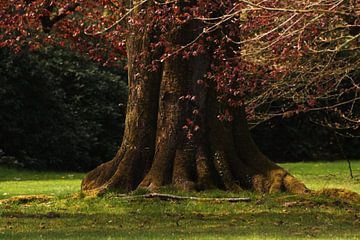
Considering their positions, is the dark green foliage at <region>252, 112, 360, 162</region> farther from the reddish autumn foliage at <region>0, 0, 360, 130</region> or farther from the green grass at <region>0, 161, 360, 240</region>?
the green grass at <region>0, 161, 360, 240</region>

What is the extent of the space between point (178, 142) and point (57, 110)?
13.9 meters

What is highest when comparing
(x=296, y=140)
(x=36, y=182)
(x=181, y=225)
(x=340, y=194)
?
(x=296, y=140)

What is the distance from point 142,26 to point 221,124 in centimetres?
216

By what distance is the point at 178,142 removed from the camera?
53.5 ft

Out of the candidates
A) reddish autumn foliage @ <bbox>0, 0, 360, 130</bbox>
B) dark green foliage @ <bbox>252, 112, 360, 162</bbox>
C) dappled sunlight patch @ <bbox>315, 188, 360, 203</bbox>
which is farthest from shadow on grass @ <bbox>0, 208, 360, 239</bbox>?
dark green foliage @ <bbox>252, 112, 360, 162</bbox>

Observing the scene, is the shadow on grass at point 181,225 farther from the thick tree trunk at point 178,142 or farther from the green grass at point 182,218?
the thick tree trunk at point 178,142

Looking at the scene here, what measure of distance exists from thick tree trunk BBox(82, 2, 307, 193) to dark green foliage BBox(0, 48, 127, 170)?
1267 cm

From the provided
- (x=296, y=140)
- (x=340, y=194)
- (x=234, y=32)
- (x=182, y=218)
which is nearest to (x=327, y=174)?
(x=296, y=140)

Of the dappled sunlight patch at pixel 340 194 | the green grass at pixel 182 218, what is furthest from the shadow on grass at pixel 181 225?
the dappled sunlight patch at pixel 340 194

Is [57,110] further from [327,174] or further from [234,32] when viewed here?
[234,32]

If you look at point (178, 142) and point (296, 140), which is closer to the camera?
point (178, 142)

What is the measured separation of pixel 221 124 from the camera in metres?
16.5

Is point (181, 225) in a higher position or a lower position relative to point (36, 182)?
lower

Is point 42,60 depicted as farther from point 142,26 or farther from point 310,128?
point 142,26
